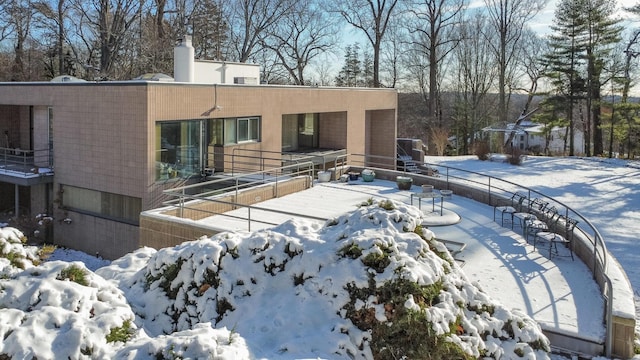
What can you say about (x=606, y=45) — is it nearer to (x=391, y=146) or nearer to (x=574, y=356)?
(x=391, y=146)

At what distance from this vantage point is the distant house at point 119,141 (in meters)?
16.0

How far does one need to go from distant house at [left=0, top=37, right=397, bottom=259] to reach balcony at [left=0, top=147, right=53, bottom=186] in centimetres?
4

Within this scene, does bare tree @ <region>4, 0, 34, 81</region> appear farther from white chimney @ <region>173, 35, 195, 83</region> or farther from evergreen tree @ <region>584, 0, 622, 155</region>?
evergreen tree @ <region>584, 0, 622, 155</region>

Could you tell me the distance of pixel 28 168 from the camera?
1878cm

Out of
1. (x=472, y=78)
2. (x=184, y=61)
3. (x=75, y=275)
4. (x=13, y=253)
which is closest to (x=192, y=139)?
(x=184, y=61)

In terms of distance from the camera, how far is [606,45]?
135 feet

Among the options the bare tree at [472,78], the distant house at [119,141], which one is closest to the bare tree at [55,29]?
the distant house at [119,141]

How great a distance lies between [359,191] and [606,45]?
3106cm

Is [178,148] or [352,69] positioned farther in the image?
[352,69]

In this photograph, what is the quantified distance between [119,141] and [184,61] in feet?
18.7

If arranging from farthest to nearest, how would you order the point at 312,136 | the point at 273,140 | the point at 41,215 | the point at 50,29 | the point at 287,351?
the point at 50,29, the point at 312,136, the point at 273,140, the point at 41,215, the point at 287,351

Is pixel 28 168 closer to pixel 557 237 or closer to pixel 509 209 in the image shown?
pixel 509 209

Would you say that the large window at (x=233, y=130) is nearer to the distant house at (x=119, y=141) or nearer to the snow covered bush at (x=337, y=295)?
the distant house at (x=119, y=141)

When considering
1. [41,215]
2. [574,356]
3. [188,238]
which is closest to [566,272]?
[574,356]
